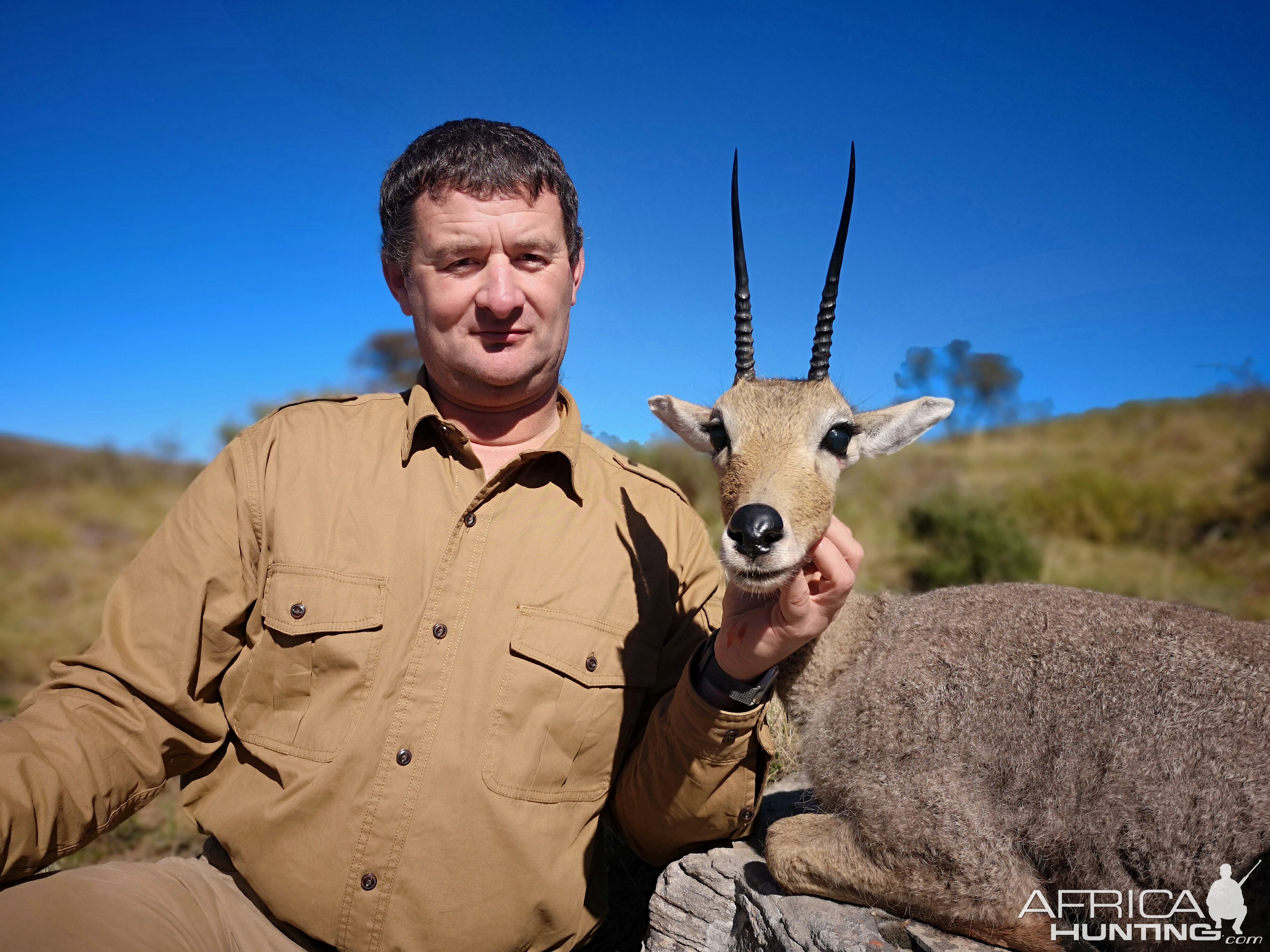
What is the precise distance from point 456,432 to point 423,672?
1.25m

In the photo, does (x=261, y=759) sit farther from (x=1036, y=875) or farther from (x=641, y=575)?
(x=1036, y=875)

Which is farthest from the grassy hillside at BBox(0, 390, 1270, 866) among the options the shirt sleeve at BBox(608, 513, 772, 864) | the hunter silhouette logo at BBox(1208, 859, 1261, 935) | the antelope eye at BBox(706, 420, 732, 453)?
the hunter silhouette logo at BBox(1208, 859, 1261, 935)

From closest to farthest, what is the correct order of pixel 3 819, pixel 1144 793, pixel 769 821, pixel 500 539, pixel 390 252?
pixel 3 819 → pixel 1144 793 → pixel 500 539 → pixel 390 252 → pixel 769 821

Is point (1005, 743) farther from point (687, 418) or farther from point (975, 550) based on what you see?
point (975, 550)

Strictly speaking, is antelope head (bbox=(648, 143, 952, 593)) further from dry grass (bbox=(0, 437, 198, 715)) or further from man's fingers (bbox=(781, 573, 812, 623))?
dry grass (bbox=(0, 437, 198, 715))

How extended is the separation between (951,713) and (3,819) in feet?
13.4

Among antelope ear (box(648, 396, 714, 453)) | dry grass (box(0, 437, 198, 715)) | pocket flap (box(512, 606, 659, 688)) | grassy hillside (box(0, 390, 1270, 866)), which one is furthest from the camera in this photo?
dry grass (box(0, 437, 198, 715))

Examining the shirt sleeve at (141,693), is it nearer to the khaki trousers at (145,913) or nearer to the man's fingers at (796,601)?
the khaki trousers at (145,913)

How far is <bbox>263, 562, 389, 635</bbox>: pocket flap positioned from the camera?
11.7 feet

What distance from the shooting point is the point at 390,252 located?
4.44 metres

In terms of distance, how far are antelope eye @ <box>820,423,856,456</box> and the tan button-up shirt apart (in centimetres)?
112

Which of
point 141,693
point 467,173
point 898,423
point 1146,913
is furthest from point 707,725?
point 467,173

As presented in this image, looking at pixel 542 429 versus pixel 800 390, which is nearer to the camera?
pixel 800 390

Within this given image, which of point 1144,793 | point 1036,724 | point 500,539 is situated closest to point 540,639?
point 500,539
